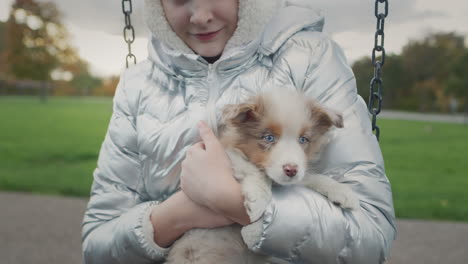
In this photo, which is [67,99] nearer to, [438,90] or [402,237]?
[438,90]

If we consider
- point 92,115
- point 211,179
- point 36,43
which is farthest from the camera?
point 92,115

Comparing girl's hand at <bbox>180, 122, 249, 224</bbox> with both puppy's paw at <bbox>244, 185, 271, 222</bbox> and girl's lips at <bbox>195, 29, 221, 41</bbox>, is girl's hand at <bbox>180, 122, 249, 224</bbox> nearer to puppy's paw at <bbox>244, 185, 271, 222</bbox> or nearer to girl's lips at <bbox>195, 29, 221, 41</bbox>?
puppy's paw at <bbox>244, 185, 271, 222</bbox>

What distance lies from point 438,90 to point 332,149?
439 inches

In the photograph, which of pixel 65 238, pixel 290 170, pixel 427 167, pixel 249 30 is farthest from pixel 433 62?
pixel 290 170

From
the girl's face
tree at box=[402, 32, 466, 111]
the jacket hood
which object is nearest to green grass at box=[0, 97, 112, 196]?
the jacket hood

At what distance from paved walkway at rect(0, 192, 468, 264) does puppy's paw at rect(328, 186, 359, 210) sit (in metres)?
2.93

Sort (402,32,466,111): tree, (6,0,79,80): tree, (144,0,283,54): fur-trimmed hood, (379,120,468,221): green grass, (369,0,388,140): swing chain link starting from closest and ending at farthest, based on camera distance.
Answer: (144,0,283,54): fur-trimmed hood, (369,0,388,140): swing chain link, (379,120,468,221): green grass, (402,32,466,111): tree, (6,0,79,80): tree

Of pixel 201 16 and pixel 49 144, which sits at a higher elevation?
pixel 201 16

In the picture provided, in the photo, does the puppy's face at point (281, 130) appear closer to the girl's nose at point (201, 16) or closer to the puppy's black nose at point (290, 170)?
the puppy's black nose at point (290, 170)

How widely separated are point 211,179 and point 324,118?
41cm

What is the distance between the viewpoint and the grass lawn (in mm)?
6582

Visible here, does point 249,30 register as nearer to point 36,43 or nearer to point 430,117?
point 430,117

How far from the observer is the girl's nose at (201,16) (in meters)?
1.58

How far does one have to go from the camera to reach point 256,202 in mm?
1417
